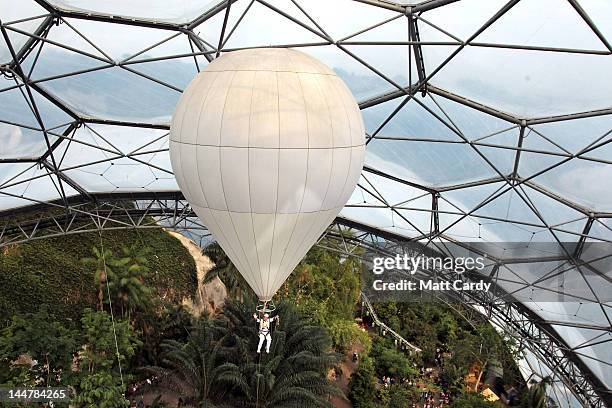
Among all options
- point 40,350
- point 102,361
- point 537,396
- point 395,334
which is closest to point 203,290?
point 102,361

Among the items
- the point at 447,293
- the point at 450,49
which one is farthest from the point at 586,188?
the point at 447,293

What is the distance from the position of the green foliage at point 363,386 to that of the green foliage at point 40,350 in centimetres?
1290

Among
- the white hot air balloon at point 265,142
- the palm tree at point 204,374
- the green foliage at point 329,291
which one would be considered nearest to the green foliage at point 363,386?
the green foliage at point 329,291

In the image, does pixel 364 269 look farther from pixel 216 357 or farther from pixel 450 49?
pixel 450 49

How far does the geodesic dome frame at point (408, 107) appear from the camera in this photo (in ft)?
35.2

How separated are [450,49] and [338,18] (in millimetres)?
2560

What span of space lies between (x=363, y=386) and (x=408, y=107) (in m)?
15.6

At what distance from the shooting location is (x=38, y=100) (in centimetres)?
1447

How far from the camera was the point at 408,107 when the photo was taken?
1373 cm

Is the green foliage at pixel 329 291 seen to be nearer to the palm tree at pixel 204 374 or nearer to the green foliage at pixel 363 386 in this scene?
the green foliage at pixel 363 386

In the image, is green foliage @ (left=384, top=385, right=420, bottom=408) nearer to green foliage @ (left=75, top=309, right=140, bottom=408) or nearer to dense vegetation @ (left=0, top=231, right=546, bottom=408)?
dense vegetation @ (left=0, top=231, right=546, bottom=408)

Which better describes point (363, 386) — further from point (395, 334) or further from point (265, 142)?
point (265, 142)

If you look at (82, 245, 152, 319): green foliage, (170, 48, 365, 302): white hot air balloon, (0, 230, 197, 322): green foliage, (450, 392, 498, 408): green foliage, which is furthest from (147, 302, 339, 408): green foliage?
(170, 48, 365, 302): white hot air balloon

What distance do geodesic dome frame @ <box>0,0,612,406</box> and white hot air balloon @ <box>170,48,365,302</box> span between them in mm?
2690
